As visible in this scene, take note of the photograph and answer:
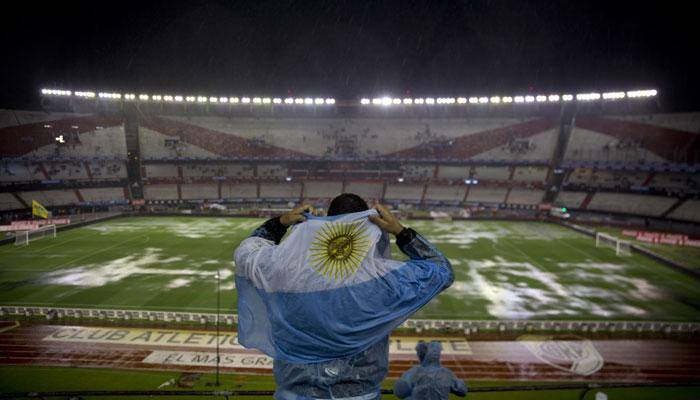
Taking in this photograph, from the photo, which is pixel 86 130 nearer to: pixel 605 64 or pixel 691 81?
pixel 605 64

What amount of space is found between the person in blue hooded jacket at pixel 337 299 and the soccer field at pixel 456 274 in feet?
65.5

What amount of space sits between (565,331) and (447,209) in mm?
41047

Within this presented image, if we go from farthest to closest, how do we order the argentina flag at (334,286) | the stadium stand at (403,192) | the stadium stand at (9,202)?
the stadium stand at (403,192) → the stadium stand at (9,202) → the argentina flag at (334,286)

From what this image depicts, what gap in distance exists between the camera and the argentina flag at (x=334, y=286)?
283 centimetres

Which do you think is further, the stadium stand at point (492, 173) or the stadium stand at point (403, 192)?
the stadium stand at point (492, 173)

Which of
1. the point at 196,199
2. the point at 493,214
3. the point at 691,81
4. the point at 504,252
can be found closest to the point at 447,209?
the point at 493,214

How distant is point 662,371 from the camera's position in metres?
16.8

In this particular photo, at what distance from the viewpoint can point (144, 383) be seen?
606 inches

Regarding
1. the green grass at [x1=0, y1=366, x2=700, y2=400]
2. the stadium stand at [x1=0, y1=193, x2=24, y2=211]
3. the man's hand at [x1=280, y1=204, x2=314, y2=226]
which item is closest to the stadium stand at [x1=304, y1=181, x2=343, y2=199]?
the stadium stand at [x1=0, y1=193, x2=24, y2=211]

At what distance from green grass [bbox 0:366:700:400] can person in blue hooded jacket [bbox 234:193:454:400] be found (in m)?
12.0

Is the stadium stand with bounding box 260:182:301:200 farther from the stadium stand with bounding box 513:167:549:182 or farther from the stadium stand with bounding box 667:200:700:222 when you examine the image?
the stadium stand with bounding box 667:200:700:222

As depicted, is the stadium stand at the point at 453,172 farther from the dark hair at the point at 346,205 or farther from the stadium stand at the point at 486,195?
the dark hair at the point at 346,205

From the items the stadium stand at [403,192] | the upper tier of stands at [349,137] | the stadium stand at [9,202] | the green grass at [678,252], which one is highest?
the upper tier of stands at [349,137]

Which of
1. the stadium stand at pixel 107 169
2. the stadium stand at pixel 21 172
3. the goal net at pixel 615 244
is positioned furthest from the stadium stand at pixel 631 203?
the stadium stand at pixel 21 172
